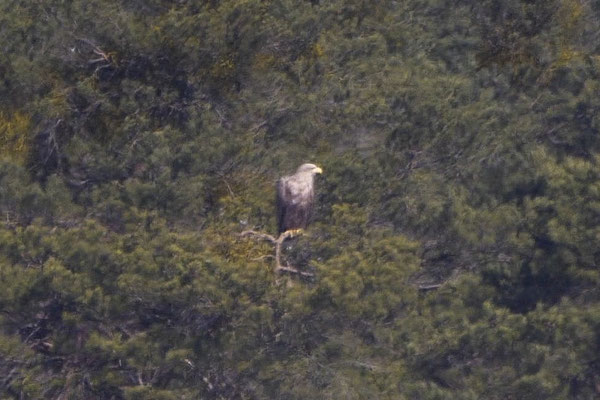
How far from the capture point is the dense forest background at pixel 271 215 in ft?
26.9

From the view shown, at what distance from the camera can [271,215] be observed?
8.91 metres

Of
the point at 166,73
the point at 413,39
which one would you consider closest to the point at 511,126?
the point at 413,39

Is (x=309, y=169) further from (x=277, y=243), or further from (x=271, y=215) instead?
Result: (x=277, y=243)

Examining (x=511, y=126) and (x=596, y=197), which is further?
(x=511, y=126)

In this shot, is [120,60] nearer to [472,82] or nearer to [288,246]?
[288,246]

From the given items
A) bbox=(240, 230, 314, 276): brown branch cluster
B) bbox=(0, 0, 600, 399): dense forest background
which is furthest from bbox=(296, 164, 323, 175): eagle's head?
bbox=(240, 230, 314, 276): brown branch cluster

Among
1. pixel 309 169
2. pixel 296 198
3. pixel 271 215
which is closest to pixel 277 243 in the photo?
pixel 296 198

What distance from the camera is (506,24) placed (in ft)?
36.2

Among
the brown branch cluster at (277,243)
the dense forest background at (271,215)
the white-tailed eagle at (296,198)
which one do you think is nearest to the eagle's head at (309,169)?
the white-tailed eagle at (296,198)

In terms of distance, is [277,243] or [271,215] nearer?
[277,243]

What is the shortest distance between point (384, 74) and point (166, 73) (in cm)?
201

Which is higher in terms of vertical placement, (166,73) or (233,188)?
(166,73)

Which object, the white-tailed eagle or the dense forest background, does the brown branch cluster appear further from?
→ the white-tailed eagle

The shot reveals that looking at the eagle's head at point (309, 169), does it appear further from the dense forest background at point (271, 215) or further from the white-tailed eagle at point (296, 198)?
the dense forest background at point (271, 215)
